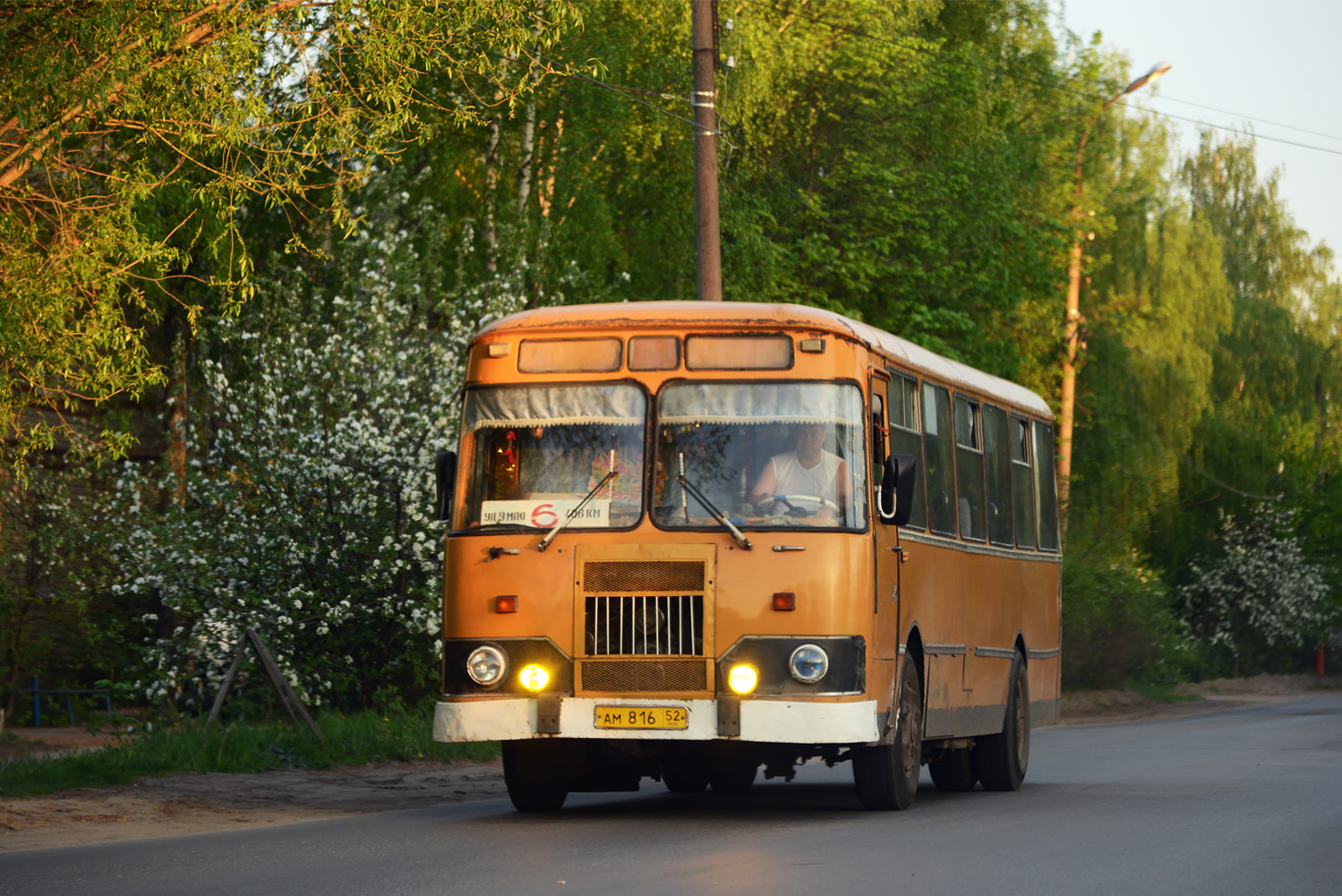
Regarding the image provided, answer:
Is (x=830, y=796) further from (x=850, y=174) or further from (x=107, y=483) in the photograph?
(x=850, y=174)

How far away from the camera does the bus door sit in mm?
12562

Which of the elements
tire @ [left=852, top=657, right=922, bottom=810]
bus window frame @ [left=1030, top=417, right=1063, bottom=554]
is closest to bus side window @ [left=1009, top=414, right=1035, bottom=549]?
bus window frame @ [left=1030, top=417, right=1063, bottom=554]

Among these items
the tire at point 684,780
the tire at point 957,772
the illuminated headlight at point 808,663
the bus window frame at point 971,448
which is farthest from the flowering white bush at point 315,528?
the illuminated headlight at point 808,663

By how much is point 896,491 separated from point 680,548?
1373 mm

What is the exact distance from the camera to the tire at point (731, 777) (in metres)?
14.1

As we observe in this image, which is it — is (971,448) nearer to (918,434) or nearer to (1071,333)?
(918,434)

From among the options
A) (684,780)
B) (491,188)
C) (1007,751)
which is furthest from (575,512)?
(491,188)

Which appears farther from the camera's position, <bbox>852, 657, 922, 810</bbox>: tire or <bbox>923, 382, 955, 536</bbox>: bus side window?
<bbox>923, 382, 955, 536</bbox>: bus side window

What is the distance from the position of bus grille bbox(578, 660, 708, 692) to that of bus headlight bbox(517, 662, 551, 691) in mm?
234

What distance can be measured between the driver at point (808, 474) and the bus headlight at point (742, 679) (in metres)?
1.03

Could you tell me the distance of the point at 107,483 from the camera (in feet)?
90.0

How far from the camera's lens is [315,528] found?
832 inches

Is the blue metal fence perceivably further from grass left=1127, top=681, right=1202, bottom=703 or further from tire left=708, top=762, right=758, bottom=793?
grass left=1127, top=681, right=1202, bottom=703

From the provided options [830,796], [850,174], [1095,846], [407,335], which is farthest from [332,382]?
[850,174]
